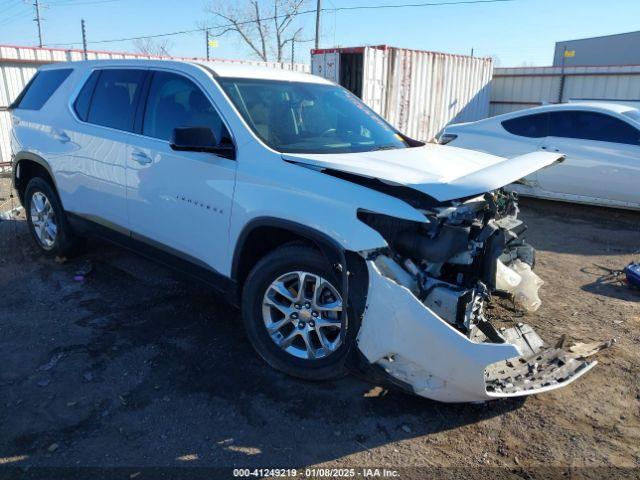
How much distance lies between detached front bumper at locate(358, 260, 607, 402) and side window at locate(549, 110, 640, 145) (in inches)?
224

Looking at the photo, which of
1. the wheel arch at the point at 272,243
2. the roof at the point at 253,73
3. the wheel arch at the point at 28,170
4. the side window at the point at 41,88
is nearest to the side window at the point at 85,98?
the side window at the point at 41,88

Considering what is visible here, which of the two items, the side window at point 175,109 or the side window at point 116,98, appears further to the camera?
the side window at point 116,98

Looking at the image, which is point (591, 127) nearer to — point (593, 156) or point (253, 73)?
point (593, 156)

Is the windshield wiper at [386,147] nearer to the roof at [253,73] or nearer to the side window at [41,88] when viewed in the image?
the roof at [253,73]

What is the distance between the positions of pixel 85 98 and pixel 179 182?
1839 mm

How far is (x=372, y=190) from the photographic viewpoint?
9.72 feet

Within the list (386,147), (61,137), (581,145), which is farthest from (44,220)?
(581,145)

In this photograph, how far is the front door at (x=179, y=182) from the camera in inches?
142

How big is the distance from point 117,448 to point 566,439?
2.49 meters

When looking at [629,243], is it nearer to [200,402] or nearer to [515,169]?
[515,169]

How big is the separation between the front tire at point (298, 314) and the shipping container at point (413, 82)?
32.4 ft

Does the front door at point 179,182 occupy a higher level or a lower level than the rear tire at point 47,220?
higher

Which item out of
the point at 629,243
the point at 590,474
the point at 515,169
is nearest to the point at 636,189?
the point at 629,243

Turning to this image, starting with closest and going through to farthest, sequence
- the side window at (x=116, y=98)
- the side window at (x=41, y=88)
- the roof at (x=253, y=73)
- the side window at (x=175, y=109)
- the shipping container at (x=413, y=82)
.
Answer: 1. the side window at (x=175, y=109)
2. the roof at (x=253, y=73)
3. the side window at (x=116, y=98)
4. the side window at (x=41, y=88)
5. the shipping container at (x=413, y=82)
